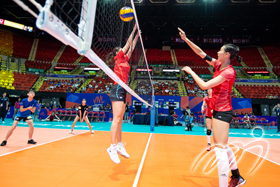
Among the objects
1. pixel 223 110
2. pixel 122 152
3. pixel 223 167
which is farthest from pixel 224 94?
pixel 122 152

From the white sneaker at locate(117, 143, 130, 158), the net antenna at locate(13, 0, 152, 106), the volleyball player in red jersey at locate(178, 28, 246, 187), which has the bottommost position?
the white sneaker at locate(117, 143, 130, 158)

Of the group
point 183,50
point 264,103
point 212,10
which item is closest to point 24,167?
point 264,103

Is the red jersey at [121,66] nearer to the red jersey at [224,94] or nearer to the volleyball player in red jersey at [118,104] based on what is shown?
the volleyball player in red jersey at [118,104]

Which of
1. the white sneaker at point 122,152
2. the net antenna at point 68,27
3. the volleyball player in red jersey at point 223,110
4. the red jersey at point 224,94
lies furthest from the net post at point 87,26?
the white sneaker at point 122,152

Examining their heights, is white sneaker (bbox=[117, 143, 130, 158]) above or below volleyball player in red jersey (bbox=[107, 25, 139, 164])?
below

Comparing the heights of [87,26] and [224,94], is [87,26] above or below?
above

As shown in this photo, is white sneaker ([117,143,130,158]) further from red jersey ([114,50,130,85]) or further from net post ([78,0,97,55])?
net post ([78,0,97,55])

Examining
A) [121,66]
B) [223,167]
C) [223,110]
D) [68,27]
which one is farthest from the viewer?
[121,66]

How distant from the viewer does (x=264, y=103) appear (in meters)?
17.1

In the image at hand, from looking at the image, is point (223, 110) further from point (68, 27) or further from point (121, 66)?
point (68, 27)

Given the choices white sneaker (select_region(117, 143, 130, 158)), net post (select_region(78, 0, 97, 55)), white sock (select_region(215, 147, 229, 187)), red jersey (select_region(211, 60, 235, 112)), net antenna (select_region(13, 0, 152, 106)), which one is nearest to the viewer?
net antenna (select_region(13, 0, 152, 106))

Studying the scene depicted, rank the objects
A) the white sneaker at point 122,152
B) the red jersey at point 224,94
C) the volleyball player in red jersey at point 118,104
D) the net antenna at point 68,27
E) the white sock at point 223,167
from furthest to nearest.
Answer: the white sneaker at point 122,152 < the volleyball player in red jersey at point 118,104 < the red jersey at point 224,94 < the white sock at point 223,167 < the net antenna at point 68,27

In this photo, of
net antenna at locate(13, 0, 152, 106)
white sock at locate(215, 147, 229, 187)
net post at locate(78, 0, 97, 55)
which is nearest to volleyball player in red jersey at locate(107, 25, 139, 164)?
net antenna at locate(13, 0, 152, 106)

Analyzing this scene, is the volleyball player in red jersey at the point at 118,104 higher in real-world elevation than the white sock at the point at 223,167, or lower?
higher
